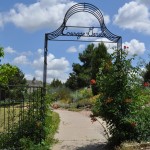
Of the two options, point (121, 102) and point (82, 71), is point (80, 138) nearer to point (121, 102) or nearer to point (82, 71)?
point (121, 102)

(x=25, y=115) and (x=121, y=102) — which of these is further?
(x=121, y=102)

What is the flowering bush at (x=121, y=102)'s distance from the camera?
33.3 feet

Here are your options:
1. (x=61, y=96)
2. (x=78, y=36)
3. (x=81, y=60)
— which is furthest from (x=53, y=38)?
(x=81, y=60)

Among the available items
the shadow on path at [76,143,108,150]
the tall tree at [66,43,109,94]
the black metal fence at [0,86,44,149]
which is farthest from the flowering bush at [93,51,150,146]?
the tall tree at [66,43,109,94]

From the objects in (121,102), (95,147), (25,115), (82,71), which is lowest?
(95,147)

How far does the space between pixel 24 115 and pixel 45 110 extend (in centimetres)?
49

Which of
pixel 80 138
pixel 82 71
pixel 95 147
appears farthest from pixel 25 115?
pixel 82 71

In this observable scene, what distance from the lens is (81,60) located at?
59.2 metres

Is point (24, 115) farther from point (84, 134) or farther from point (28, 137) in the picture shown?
point (84, 134)

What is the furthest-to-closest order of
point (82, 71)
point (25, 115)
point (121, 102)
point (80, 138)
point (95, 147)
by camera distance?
point (82, 71) < point (80, 138) < point (95, 147) < point (121, 102) < point (25, 115)

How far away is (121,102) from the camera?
1030 centimetres

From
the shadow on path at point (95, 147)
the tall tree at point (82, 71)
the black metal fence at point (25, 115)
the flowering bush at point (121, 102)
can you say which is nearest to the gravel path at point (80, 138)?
the shadow on path at point (95, 147)

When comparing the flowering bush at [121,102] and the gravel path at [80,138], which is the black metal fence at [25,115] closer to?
the gravel path at [80,138]

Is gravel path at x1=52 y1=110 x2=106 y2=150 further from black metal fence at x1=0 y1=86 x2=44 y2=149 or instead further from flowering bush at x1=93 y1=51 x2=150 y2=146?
black metal fence at x1=0 y1=86 x2=44 y2=149
